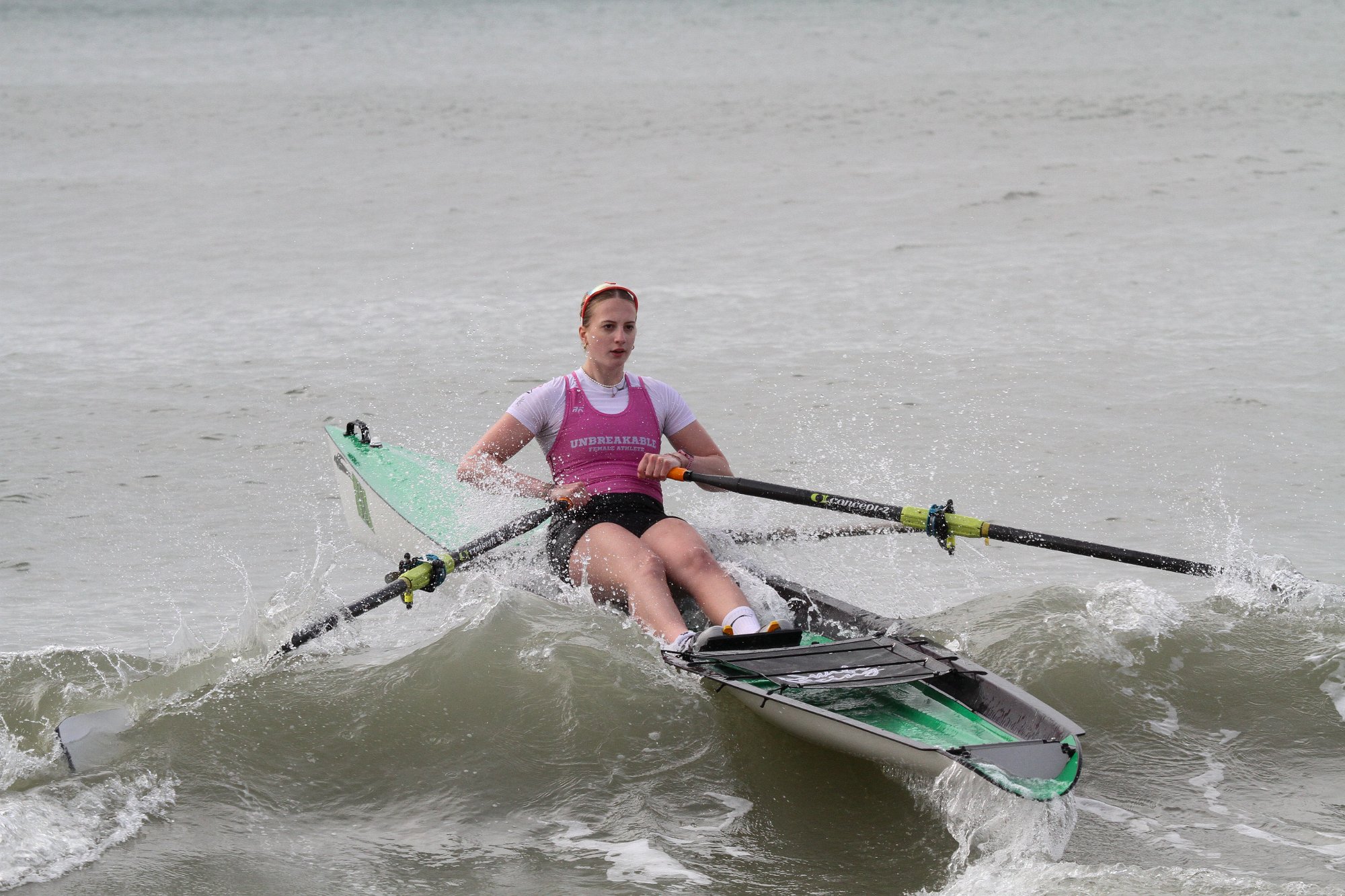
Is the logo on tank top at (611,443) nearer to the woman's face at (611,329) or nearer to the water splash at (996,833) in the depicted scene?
the woman's face at (611,329)

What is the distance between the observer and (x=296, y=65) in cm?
3027

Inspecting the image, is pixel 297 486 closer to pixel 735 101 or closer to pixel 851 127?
pixel 851 127

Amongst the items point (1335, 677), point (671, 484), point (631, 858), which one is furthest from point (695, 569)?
point (671, 484)

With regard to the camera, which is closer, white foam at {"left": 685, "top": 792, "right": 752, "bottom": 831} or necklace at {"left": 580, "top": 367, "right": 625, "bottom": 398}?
white foam at {"left": 685, "top": 792, "right": 752, "bottom": 831}

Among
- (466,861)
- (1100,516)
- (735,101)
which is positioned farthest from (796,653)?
(735,101)

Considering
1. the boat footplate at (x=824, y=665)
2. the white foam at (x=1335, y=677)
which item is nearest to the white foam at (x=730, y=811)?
the boat footplate at (x=824, y=665)

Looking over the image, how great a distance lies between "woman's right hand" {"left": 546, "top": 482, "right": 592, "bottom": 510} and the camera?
550cm

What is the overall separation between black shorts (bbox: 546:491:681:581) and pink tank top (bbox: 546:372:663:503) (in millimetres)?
63

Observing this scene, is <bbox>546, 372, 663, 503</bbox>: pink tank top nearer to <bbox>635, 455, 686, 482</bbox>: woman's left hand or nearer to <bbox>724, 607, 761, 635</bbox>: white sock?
<bbox>635, 455, 686, 482</bbox>: woman's left hand

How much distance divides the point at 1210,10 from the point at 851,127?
16654 millimetres

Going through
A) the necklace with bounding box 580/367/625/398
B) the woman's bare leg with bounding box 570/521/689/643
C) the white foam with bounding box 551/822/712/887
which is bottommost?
the white foam with bounding box 551/822/712/887

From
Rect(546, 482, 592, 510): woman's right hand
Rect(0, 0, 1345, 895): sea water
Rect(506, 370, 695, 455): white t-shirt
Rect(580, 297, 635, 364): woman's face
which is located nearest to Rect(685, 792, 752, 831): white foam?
Rect(0, 0, 1345, 895): sea water

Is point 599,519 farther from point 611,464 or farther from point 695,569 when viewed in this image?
point 695,569

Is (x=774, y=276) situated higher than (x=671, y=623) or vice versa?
(x=774, y=276)
